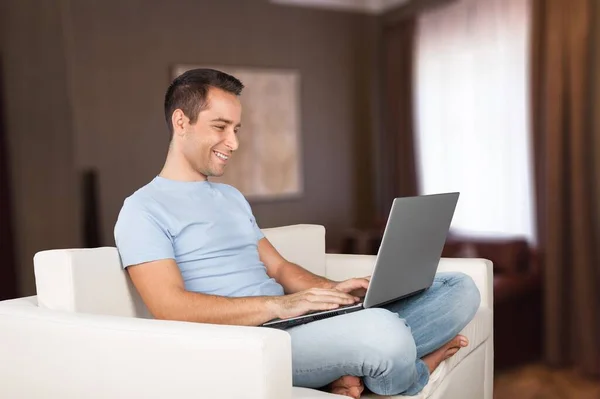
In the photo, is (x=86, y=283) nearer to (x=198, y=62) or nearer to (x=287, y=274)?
(x=287, y=274)

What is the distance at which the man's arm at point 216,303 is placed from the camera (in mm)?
1768

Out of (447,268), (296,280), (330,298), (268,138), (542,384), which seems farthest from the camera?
(268,138)

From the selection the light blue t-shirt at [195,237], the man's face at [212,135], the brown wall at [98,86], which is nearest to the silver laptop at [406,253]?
the light blue t-shirt at [195,237]

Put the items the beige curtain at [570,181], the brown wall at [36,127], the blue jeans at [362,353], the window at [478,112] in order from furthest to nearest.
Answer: the brown wall at [36,127]
the window at [478,112]
the beige curtain at [570,181]
the blue jeans at [362,353]

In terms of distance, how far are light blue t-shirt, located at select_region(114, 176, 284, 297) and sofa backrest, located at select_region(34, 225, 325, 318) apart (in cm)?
7

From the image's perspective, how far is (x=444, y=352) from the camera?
2104mm

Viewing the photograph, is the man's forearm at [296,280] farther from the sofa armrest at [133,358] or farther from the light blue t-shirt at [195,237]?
the sofa armrest at [133,358]

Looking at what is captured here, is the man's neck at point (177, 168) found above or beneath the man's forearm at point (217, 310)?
above

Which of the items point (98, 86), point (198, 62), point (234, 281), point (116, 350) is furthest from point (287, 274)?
point (198, 62)

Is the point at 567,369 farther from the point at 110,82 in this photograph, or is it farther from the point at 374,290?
the point at 110,82

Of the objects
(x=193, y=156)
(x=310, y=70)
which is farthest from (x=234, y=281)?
(x=310, y=70)

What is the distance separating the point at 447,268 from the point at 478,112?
2418 mm

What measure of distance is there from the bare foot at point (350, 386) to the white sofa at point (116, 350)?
79mm

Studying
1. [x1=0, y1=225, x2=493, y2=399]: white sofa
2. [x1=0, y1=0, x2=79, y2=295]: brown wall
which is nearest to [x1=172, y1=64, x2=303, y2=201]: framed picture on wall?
[x1=0, y1=0, x2=79, y2=295]: brown wall
